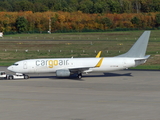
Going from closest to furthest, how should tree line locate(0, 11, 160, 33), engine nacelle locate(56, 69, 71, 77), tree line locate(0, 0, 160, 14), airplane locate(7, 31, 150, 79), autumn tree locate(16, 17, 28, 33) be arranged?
engine nacelle locate(56, 69, 71, 77) → airplane locate(7, 31, 150, 79) → autumn tree locate(16, 17, 28, 33) → tree line locate(0, 11, 160, 33) → tree line locate(0, 0, 160, 14)

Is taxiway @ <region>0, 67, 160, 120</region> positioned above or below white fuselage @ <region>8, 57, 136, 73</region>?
below

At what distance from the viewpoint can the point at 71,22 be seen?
149 m

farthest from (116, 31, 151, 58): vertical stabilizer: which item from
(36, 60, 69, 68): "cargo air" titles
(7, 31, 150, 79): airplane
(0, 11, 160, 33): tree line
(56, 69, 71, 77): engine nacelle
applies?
(0, 11, 160, 33): tree line

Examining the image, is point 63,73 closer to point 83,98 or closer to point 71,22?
point 83,98

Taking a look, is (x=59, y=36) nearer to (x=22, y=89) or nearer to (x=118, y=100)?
(x=22, y=89)

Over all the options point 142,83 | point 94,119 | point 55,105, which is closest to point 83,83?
point 142,83

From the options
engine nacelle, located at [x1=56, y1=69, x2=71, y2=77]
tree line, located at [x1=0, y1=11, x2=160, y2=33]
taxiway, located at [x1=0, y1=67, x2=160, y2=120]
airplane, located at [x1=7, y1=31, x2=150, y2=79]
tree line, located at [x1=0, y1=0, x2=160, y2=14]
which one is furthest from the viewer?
tree line, located at [x1=0, y1=0, x2=160, y2=14]

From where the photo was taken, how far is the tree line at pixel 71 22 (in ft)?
463

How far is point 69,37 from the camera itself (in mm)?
118625

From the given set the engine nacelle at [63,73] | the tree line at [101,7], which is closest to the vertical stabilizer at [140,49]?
the engine nacelle at [63,73]

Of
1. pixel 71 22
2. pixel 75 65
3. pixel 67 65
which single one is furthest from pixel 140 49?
pixel 71 22

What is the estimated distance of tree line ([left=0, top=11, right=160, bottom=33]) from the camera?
5556 inches

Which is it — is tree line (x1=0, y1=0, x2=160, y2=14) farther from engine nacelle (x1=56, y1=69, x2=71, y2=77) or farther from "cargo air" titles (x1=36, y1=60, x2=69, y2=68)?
engine nacelle (x1=56, y1=69, x2=71, y2=77)

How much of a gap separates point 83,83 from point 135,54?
10843 mm
